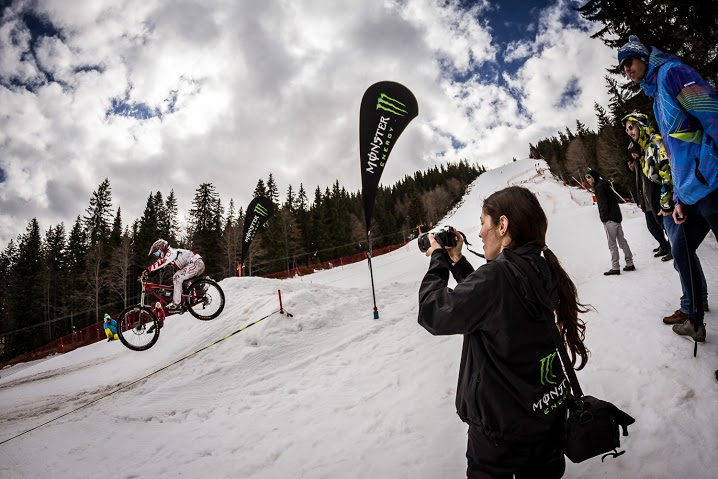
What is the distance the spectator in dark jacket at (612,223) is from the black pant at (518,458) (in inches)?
213

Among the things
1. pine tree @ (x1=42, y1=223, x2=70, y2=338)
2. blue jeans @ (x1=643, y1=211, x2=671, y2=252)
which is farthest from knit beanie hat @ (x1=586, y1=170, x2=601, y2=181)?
pine tree @ (x1=42, y1=223, x2=70, y2=338)

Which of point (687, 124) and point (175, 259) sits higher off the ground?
point (687, 124)

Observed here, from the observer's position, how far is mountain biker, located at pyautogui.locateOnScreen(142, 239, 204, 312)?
668cm

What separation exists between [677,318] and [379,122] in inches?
234

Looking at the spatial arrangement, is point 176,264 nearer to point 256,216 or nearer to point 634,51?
point 256,216

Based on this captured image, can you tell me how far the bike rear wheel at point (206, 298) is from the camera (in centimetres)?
713

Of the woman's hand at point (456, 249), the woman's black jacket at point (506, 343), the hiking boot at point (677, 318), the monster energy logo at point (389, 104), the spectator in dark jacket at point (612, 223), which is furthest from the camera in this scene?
the monster energy logo at point (389, 104)

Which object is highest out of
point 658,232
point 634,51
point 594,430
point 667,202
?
point 634,51

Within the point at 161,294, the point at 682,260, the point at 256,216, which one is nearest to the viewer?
the point at 682,260

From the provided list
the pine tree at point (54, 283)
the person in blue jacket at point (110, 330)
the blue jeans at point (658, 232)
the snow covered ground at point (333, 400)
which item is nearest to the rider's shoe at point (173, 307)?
the snow covered ground at point (333, 400)

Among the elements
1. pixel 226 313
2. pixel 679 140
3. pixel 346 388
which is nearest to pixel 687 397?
pixel 679 140

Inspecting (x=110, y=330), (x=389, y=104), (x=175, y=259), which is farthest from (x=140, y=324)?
(x=389, y=104)

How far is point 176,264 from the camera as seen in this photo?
6887 millimetres

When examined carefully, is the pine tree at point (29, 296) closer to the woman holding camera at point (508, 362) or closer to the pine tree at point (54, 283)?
the pine tree at point (54, 283)
